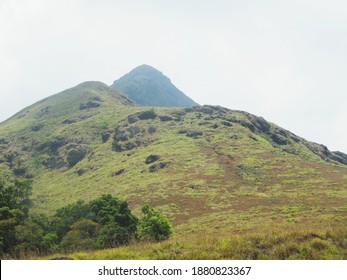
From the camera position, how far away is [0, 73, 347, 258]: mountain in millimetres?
36375

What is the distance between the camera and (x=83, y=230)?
1374 inches

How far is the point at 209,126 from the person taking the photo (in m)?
122

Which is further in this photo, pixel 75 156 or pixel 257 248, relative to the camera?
pixel 75 156

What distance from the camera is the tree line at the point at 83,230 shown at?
26188mm

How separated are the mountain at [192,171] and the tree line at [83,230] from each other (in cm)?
653

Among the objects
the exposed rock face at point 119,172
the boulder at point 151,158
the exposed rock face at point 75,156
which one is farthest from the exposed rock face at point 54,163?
the boulder at point 151,158

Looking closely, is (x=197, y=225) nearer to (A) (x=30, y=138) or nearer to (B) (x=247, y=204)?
(B) (x=247, y=204)

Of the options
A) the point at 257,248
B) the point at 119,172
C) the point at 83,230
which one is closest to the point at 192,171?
the point at 119,172

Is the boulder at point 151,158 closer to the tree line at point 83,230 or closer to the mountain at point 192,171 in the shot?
the mountain at point 192,171

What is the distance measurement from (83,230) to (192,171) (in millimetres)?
47752

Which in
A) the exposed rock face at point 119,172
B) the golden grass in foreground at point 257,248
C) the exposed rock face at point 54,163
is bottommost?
the exposed rock face at point 119,172

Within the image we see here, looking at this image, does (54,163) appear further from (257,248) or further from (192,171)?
(257,248)

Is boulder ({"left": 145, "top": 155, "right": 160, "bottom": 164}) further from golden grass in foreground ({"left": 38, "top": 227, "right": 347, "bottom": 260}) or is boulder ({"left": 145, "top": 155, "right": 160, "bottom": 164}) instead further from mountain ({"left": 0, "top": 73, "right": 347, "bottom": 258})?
golden grass in foreground ({"left": 38, "top": 227, "right": 347, "bottom": 260})

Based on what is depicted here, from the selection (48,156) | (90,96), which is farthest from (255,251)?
(90,96)
